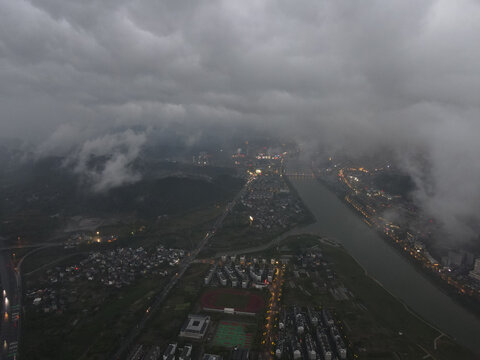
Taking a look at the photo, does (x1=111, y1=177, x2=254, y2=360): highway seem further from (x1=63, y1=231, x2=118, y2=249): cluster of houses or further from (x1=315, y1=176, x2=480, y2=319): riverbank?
(x1=315, y1=176, x2=480, y2=319): riverbank

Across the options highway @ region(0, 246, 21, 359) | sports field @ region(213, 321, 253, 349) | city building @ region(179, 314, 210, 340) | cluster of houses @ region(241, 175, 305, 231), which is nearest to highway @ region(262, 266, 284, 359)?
sports field @ region(213, 321, 253, 349)

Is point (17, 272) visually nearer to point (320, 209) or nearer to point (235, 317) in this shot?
point (235, 317)

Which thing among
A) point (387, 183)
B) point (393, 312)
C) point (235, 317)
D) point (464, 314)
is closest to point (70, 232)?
point (235, 317)

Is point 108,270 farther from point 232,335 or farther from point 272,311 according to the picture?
point 272,311

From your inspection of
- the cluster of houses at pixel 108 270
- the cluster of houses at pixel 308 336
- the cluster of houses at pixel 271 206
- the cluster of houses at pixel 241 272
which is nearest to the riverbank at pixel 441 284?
the cluster of houses at pixel 308 336

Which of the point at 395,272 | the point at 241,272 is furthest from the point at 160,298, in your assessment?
the point at 395,272

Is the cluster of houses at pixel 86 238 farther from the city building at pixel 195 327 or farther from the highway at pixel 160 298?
the city building at pixel 195 327
